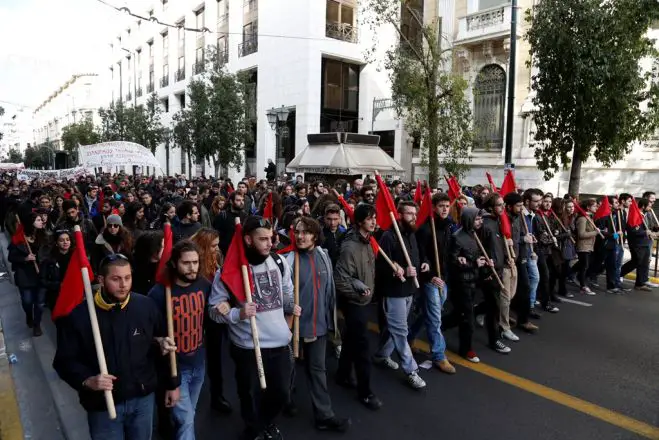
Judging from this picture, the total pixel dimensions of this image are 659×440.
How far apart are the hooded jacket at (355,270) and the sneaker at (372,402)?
0.82 m

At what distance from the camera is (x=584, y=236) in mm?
8023

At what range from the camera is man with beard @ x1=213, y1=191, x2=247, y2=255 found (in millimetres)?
7820

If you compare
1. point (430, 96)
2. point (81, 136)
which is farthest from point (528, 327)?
point (81, 136)

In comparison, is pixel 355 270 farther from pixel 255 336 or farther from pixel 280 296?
pixel 255 336

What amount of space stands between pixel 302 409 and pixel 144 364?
6.15ft

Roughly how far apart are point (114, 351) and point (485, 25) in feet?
62.4

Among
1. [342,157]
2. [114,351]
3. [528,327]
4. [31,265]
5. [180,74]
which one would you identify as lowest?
[528,327]

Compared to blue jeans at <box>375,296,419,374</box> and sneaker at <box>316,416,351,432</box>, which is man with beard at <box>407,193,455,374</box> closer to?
blue jeans at <box>375,296,419,374</box>

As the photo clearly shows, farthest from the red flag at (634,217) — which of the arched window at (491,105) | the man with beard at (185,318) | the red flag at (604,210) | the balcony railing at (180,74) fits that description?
the balcony railing at (180,74)

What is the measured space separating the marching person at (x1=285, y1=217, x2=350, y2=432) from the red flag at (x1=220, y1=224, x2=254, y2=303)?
1.94ft

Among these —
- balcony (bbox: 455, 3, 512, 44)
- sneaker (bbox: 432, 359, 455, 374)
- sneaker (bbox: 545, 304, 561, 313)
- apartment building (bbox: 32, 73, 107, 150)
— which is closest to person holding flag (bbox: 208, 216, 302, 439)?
sneaker (bbox: 432, 359, 455, 374)

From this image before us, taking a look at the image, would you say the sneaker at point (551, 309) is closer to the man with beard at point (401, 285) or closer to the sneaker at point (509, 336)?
the sneaker at point (509, 336)

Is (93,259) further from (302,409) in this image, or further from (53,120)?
(53,120)

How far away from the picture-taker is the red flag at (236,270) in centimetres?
331
